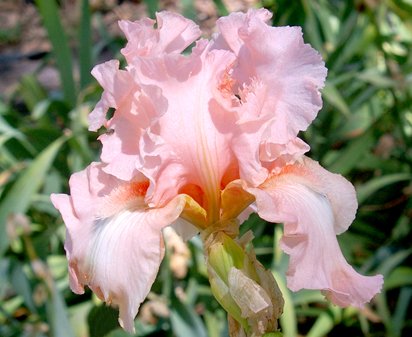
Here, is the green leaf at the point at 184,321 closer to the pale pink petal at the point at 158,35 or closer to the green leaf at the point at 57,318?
the green leaf at the point at 57,318

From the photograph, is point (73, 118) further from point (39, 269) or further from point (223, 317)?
point (39, 269)

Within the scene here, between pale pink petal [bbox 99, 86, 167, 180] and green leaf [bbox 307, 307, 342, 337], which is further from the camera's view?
green leaf [bbox 307, 307, 342, 337]

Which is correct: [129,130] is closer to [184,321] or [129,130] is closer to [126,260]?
[126,260]

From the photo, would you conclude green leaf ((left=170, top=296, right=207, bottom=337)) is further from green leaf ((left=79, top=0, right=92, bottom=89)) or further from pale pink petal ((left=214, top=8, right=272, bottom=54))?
green leaf ((left=79, top=0, right=92, bottom=89))

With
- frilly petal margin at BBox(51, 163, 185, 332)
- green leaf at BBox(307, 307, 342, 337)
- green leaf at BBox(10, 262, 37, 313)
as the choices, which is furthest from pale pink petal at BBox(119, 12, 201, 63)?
green leaf at BBox(307, 307, 342, 337)

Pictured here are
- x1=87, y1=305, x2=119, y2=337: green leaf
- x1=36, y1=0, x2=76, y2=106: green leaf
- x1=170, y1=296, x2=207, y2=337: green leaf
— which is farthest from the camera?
x1=36, y1=0, x2=76, y2=106: green leaf

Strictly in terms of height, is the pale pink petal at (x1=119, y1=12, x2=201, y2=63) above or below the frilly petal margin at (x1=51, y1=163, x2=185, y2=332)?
above

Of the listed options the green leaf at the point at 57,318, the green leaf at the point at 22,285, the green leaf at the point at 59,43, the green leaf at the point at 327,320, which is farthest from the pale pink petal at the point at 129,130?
the green leaf at the point at 59,43
